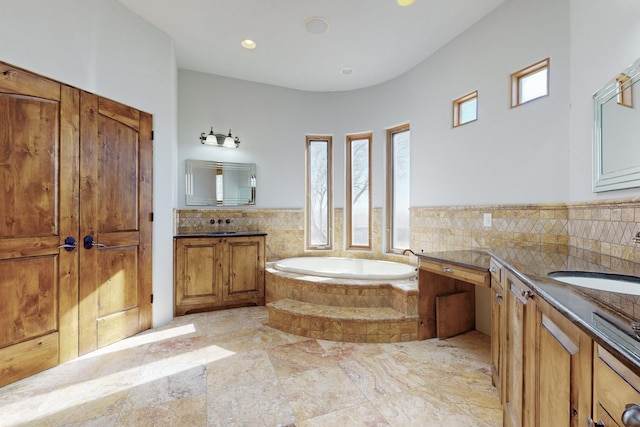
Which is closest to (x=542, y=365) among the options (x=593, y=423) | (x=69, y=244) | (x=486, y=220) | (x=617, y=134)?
(x=593, y=423)

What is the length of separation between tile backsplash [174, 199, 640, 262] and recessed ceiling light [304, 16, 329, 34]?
7.34 ft

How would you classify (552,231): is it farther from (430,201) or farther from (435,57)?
(435,57)

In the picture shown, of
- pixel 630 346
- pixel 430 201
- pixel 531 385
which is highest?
pixel 430 201

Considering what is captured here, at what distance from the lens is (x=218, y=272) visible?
3.54 metres

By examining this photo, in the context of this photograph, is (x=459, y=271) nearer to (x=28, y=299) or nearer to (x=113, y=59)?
(x=28, y=299)

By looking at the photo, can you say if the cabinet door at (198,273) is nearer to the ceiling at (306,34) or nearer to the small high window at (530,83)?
the ceiling at (306,34)

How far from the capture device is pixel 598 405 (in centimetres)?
66

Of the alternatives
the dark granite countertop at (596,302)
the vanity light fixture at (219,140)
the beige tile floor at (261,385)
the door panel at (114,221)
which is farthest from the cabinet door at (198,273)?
the dark granite countertop at (596,302)

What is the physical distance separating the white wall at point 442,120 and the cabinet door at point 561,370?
5.56ft

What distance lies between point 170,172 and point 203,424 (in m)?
2.42

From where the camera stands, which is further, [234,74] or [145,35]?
[234,74]

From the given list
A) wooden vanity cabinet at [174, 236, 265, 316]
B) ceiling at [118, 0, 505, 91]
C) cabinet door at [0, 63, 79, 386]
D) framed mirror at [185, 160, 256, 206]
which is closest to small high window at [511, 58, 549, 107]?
ceiling at [118, 0, 505, 91]

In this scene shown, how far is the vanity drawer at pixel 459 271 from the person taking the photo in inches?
78.5

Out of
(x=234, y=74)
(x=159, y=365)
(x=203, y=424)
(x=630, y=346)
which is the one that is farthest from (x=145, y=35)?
(x=630, y=346)
